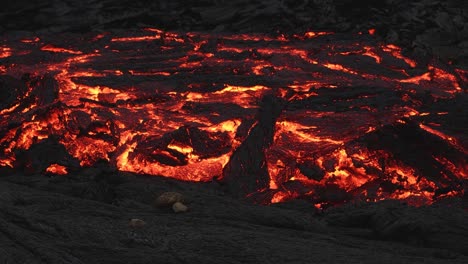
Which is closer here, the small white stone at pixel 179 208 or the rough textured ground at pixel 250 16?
the small white stone at pixel 179 208

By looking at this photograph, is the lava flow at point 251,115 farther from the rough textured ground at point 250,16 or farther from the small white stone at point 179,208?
the small white stone at point 179,208

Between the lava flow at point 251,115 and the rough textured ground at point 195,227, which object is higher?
the rough textured ground at point 195,227

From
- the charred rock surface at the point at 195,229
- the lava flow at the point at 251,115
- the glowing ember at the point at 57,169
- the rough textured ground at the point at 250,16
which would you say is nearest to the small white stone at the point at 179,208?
the charred rock surface at the point at 195,229

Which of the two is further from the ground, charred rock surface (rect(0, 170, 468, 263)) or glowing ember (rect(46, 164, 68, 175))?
charred rock surface (rect(0, 170, 468, 263))

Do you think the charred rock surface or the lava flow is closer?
the charred rock surface

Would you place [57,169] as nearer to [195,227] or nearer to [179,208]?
[179,208]

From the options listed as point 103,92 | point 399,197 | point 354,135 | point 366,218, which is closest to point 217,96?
Answer: point 103,92

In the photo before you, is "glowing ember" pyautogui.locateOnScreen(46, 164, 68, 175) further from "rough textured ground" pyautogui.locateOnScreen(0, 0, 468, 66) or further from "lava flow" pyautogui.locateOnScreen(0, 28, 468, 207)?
"rough textured ground" pyautogui.locateOnScreen(0, 0, 468, 66)

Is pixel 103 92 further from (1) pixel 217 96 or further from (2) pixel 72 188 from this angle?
(2) pixel 72 188

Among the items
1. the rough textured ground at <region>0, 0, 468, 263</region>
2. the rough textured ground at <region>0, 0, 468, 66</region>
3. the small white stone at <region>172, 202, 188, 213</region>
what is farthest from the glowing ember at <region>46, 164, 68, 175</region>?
the rough textured ground at <region>0, 0, 468, 66</region>

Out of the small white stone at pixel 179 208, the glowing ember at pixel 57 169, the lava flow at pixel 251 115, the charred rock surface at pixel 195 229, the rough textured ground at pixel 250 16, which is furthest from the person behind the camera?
the rough textured ground at pixel 250 16
